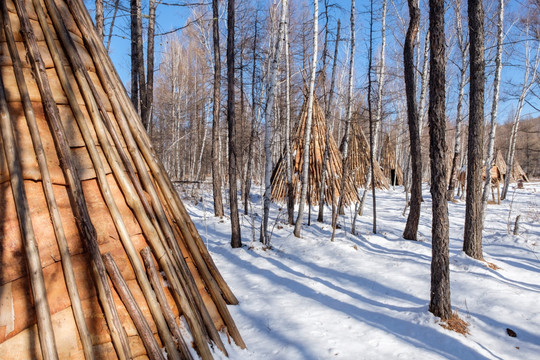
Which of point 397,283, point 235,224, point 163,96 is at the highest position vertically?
point 163,96

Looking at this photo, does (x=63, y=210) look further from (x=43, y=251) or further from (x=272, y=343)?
(x=272, y=343)

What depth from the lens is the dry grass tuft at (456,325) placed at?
3537mm

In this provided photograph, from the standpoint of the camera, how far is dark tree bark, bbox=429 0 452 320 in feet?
12.0

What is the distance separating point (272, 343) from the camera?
3166 millimetres

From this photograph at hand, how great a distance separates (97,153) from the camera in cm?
204

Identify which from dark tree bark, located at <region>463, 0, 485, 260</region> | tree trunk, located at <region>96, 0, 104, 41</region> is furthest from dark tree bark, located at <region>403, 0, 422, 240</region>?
tree trunk, located at <region>96, 0, 104, 41</region>

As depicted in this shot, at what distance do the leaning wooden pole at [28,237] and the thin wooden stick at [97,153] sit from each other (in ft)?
1.20

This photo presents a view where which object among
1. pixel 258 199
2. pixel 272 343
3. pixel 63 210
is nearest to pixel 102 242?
pixel 63 210

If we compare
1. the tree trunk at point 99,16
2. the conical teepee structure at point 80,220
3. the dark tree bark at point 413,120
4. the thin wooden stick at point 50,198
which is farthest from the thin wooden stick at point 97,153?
the dark tree bark at point 413,120

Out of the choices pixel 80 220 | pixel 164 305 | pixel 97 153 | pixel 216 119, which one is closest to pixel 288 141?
pixel 216 119

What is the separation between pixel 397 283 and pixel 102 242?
14.7ft

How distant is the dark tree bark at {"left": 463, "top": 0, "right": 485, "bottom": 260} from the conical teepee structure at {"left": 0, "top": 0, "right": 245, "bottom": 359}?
540 cm

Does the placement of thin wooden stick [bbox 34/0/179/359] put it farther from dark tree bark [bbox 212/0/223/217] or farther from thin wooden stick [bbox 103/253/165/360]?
dark tree bark [bbox 212/0/223/217]

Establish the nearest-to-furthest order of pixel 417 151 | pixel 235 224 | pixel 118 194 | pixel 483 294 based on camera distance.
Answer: pixel 118 194, pixel 483 294, pixel 235 224, pixel 417 151
